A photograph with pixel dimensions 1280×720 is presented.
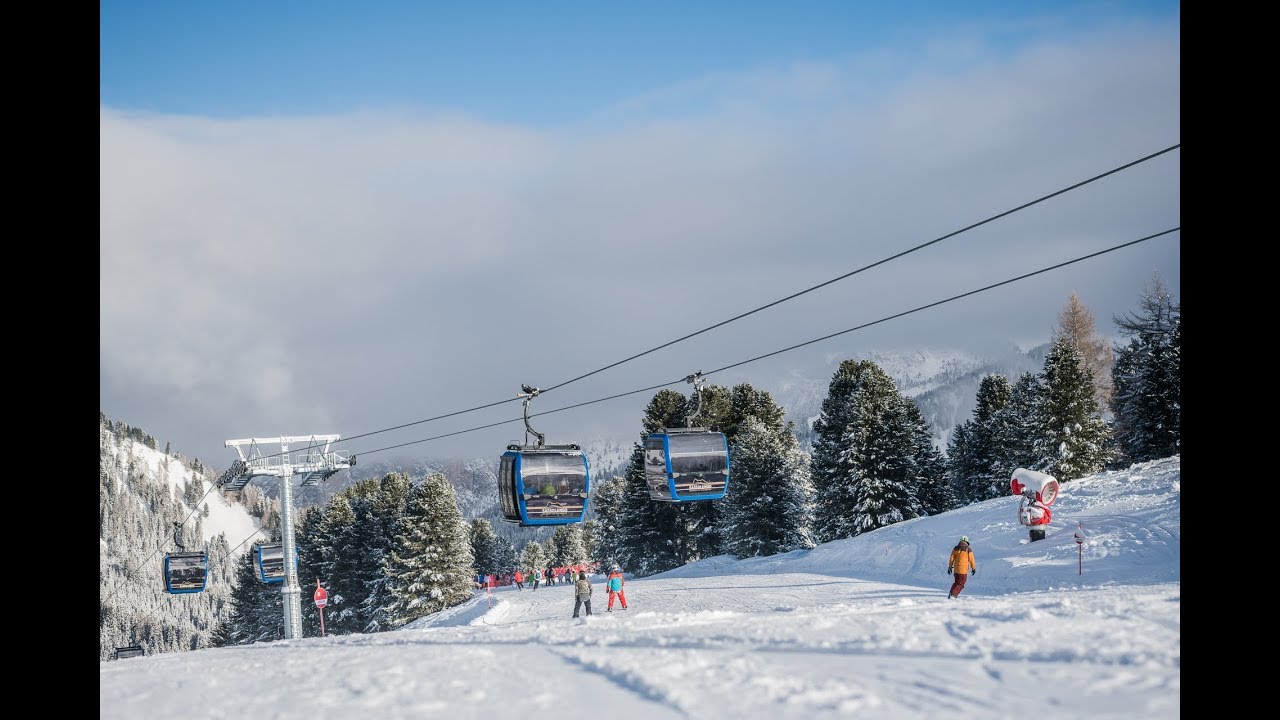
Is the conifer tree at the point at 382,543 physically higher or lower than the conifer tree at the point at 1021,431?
lower

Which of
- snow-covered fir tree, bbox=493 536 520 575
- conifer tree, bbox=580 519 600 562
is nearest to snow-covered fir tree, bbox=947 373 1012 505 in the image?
snow-covered fir tree, bbox=493 536 520 575

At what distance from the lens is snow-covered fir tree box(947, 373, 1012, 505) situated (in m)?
67.2

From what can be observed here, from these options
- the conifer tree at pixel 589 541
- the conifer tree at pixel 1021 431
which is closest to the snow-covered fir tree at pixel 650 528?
the conifer tree at pixel 1021 431

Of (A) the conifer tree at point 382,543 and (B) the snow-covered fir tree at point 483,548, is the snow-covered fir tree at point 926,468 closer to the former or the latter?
(A) the conifer tree at point 382,543

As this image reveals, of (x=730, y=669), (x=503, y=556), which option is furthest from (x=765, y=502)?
(x=503, y=556)

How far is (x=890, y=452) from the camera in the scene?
60.7 m

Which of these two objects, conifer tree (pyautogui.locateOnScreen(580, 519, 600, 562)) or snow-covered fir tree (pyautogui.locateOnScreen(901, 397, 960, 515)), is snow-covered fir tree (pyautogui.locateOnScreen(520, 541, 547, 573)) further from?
snow-covered fir tree (pyautogui.locateOnScreen(901, 397, 960, 515))

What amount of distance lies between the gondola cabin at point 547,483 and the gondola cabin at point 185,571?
98.5 feet

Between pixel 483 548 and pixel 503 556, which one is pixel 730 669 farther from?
pixel 503 556

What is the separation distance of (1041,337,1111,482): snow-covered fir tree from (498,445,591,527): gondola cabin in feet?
131

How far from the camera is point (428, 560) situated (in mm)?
63375

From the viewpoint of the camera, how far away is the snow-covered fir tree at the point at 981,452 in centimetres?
6725

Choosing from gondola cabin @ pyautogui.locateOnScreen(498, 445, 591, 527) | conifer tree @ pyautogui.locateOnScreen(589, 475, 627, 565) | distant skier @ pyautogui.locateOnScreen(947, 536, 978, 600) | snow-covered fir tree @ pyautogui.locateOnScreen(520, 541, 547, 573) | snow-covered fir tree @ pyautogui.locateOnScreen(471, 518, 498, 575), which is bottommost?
snow-covered fir tree @ pyautogui.locateOnScreen(520, 541, 547, 573)
